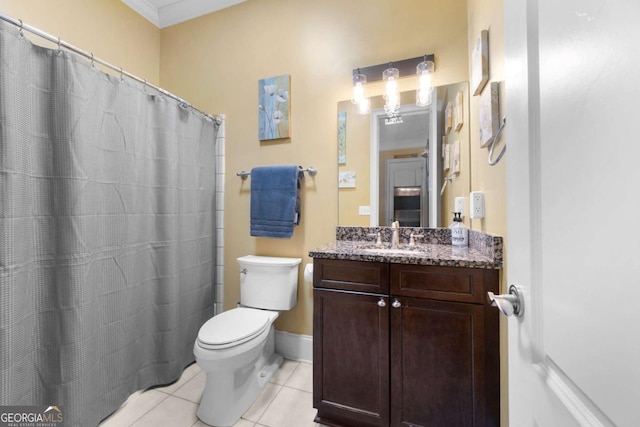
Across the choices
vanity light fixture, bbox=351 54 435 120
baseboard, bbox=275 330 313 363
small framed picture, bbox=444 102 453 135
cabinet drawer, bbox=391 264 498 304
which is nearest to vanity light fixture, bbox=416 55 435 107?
vanity light fixture, bbox=351 54 435 120

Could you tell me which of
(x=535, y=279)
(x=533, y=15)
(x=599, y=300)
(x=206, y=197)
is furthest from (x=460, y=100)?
(x=206, y=197)

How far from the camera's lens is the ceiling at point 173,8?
211 centimetres

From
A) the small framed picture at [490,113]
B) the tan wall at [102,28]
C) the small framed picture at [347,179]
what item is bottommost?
the small framed picture at [347,179]

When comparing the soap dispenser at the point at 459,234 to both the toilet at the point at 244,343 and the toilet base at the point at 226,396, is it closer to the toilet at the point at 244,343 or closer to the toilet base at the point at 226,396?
the toilet at the point at 244,343

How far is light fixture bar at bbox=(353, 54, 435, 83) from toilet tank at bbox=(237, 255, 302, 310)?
1371 mm

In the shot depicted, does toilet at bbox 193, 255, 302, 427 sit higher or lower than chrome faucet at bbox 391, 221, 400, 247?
lower

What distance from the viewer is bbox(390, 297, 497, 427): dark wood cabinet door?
1.03m

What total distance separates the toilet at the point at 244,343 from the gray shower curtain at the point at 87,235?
458mm

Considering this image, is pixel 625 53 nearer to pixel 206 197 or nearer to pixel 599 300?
pixel 599 300

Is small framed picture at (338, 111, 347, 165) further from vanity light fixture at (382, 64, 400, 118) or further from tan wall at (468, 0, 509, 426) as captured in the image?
tan wall at (468, 0, 509, 426)

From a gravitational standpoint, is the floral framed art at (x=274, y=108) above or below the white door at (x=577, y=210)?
above

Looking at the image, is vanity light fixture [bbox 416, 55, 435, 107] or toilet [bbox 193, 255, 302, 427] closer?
toilet [bbox 193, 255, 302, 427]

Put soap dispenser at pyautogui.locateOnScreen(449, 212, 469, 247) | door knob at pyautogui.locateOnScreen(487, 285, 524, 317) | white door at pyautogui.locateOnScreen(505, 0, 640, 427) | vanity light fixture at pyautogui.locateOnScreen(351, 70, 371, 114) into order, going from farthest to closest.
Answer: vanity light fixture at pyautogui.locateOnScreen(351, 70, 371, 114) → soap dispenser at pyautogui.locateOnScreen(449, 212, 469, 247) → door knob at pyautogui.locateOnScreen(487, 285, 524, 317) → white door at pyautogui.locateOnScreen(505, 0, 640, 427)

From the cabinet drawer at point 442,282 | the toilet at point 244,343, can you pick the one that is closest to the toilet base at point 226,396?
the toilet at point 244,343
